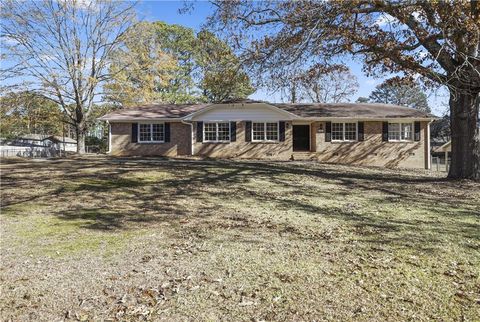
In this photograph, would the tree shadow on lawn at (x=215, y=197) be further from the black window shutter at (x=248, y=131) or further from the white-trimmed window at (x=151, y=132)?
the white-trimmed window at (x=151, y=132)

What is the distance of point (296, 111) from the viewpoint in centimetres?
2417

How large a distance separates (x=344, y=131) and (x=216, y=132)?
7.97 metres

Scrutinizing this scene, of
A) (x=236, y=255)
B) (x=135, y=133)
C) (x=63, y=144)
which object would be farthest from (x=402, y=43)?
(x=63, y=144)

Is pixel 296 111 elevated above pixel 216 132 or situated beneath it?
elevated above

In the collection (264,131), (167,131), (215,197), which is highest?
(167,131)

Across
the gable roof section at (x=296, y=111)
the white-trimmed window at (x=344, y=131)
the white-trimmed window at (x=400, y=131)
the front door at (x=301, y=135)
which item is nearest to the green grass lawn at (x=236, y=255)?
the gable roof section at (x=296, y=111)

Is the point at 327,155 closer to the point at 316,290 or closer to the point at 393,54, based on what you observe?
the point at 393,54

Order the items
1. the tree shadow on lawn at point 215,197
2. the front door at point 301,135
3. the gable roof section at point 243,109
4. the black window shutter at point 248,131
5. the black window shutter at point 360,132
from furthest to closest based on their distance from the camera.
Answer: the front door at point 301,135
the black window shutter at point 360,132
the black window shutter at point 248,131
the gable roof section at point 243,109
the tree shadow on lawn at point 215,197

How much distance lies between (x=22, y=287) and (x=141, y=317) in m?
1.64

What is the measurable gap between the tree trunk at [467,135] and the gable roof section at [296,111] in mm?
10060

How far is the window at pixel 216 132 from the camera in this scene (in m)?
22.8

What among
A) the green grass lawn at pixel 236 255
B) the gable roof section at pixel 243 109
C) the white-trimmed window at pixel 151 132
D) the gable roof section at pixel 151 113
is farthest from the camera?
Answer: the white-trimmed window at pixel 151 132

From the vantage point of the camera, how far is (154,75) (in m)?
28.5

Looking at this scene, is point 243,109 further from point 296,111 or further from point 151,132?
point 151,132
